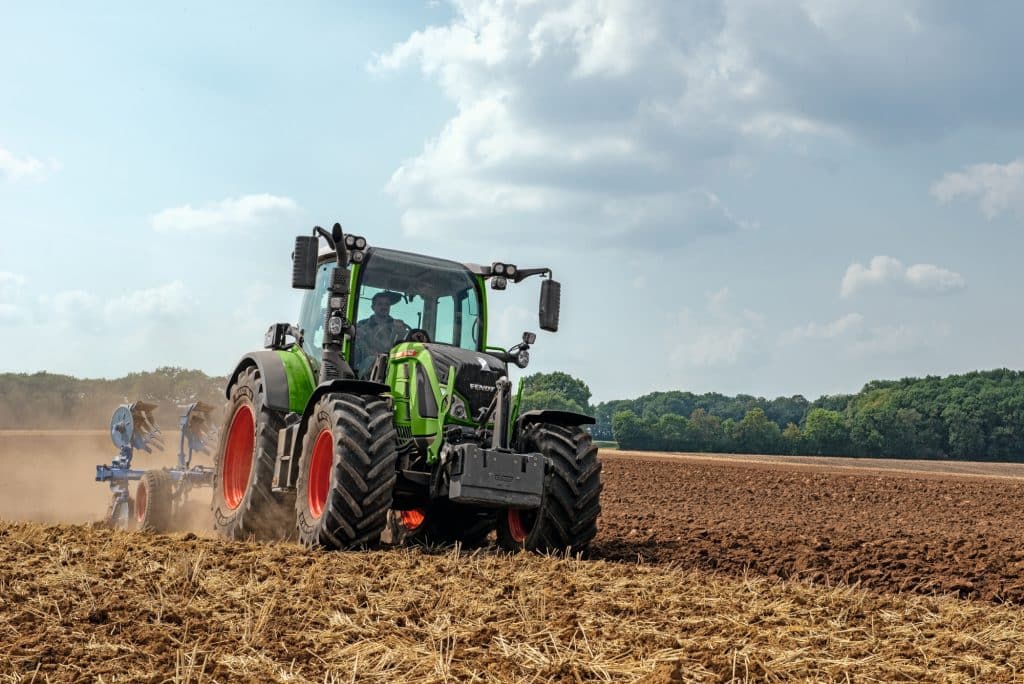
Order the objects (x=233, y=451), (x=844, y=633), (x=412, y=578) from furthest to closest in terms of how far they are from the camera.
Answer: (x=233, y=451), (x=412, y=578), (x=844, y=633)

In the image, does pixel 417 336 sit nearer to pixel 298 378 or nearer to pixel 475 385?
pixel 475 385

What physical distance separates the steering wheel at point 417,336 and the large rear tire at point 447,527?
163cm

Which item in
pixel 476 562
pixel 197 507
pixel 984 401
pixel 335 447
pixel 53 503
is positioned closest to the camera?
pixel 476 562

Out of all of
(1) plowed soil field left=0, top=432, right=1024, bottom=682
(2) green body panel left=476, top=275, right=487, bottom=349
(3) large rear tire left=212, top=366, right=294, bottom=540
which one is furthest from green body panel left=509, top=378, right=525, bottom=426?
(3) large rear tire left=212, top=366, right=294, bottom=540

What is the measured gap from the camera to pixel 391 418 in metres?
8.15

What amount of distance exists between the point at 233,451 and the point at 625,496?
11.5 meters

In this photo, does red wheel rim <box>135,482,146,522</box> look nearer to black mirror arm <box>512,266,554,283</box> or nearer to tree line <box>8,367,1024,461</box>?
black mirror arm <box>512,266,554,283</box>

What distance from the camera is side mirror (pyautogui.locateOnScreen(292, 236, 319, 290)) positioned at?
27.2 feet

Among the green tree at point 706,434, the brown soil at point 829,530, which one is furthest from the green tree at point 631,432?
the brown soil at point 829,530

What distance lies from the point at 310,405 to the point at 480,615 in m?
3.89

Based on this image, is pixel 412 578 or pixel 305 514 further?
pixel 305 514

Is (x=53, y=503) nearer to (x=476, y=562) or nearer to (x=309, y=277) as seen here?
(x=309, y=277)

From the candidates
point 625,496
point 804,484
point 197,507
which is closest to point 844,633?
point 197,507

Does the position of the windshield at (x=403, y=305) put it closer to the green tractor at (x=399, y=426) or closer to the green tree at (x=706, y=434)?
the green tractor at (x=399, y=426)
